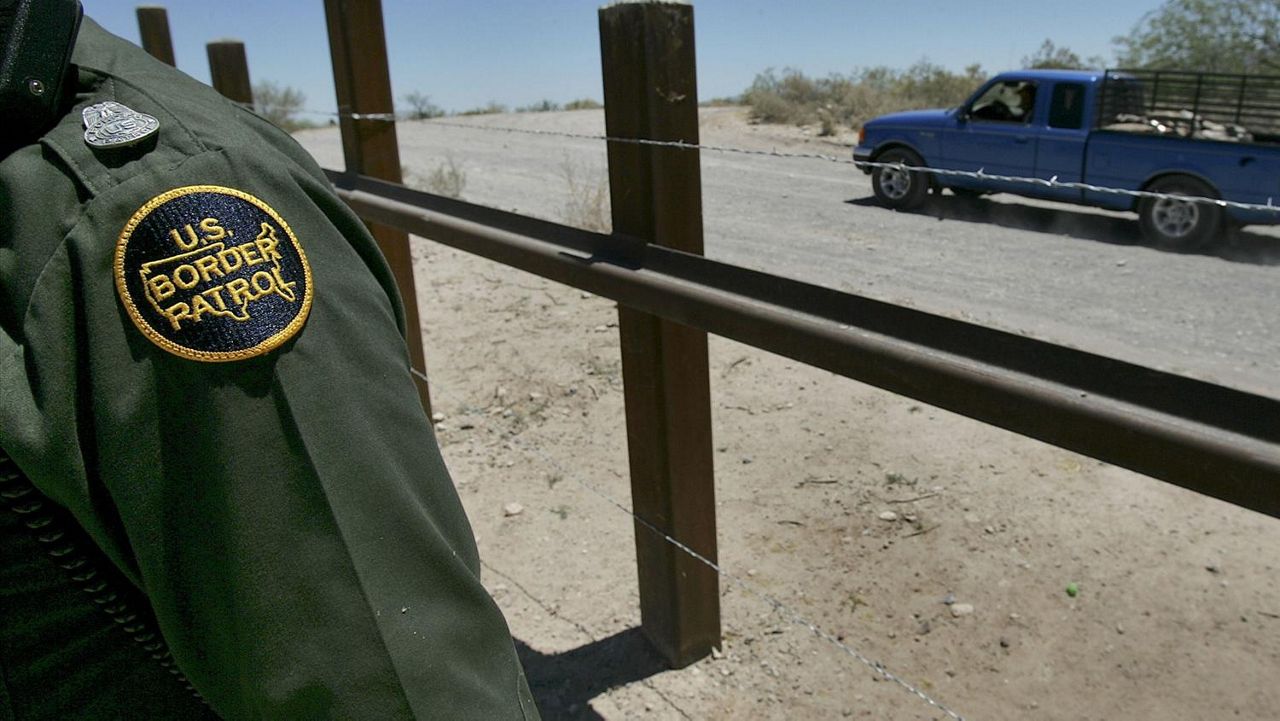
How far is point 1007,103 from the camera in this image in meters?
12.0

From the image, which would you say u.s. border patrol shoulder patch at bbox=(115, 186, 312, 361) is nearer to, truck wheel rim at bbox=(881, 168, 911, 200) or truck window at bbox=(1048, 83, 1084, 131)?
truck window at bbox=(1048, 83, 1084, 131)

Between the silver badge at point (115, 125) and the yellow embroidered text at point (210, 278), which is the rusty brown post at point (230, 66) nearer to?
the silver badge at point (115, 125)

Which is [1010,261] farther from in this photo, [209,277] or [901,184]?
[209,277]

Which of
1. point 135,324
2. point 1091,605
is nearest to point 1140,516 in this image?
point 1091,605

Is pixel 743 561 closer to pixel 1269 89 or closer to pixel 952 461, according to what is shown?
pixel 952 461

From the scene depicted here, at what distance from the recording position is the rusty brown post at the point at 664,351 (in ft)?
7.27

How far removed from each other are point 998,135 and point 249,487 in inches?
475

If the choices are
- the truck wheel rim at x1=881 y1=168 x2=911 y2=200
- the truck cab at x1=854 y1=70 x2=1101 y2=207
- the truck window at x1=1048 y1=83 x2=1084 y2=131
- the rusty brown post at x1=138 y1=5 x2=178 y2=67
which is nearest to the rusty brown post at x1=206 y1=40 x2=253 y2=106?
the rusty brown post at x1=138 y1=5 x2=178 y2=67

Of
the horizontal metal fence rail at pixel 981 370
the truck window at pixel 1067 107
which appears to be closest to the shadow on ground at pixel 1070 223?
the truck window at pixel 1067 107

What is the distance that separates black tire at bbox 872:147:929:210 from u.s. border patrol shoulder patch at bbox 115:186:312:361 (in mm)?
11922

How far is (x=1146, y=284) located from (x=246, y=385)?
31.4ft

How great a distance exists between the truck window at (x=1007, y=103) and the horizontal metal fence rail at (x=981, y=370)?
1058 centimetres

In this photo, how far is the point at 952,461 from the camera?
3.90 meters

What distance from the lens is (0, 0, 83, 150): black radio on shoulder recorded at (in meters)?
0.78
